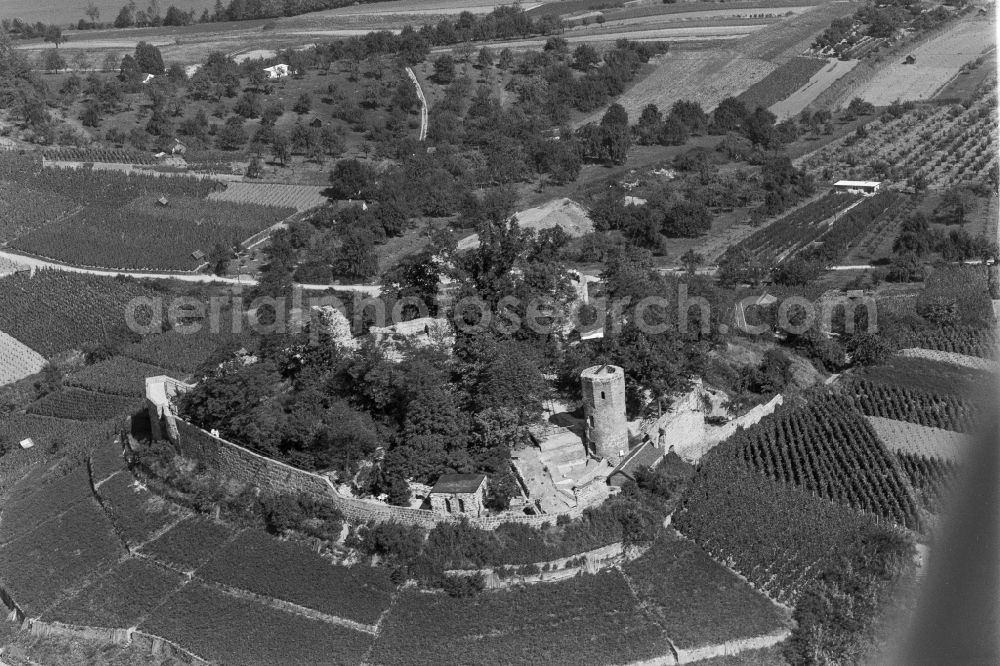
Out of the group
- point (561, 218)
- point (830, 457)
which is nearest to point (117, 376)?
point (561, 218)

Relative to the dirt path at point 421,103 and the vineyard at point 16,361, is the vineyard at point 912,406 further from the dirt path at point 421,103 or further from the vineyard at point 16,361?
the dirt path at point 421,103

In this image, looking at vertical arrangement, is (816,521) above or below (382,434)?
below

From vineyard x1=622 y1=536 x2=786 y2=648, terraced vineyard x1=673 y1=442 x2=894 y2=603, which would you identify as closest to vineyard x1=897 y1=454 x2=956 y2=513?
terraced vineyard x1=673 y1=442 x2=894 y2=603

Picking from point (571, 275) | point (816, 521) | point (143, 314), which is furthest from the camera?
point (143, 314)

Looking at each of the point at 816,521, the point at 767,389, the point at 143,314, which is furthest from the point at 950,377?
the point at 143,314

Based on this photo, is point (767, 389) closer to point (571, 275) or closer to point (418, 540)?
point (571, 275)

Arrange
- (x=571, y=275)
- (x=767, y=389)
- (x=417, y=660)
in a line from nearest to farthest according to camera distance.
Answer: (x=417, y=660) < (x=767, y=389) < (x=571, y=275)

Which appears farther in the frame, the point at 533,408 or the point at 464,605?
the point at 533,408
